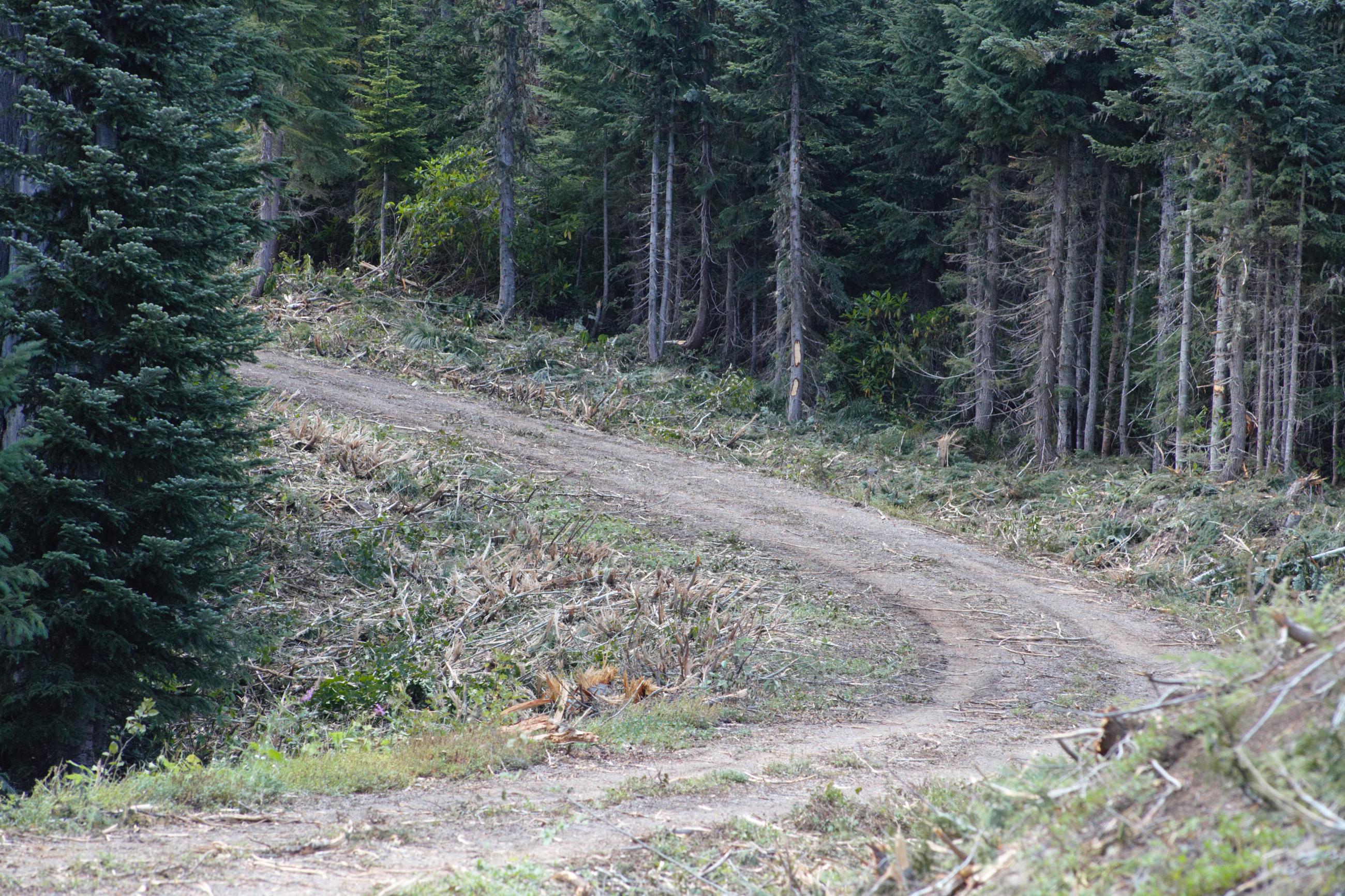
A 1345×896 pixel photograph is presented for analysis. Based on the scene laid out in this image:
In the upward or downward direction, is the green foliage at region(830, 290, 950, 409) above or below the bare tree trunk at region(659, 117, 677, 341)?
below

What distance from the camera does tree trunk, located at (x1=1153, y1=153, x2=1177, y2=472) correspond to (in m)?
19.5


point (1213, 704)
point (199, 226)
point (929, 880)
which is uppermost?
point (199, 226)

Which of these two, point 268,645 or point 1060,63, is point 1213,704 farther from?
point 1060,63

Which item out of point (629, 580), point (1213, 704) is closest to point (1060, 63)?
point (629, 580)

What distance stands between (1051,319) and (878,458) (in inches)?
208

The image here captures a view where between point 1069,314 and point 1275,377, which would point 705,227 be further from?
point 1275,377

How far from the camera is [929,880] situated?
3350 millimetres

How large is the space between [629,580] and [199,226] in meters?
5.71

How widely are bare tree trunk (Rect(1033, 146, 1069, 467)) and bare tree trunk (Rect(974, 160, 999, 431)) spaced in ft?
4.79

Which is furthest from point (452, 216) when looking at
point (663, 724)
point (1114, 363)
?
point (663, 724)

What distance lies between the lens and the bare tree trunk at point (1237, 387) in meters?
16.3

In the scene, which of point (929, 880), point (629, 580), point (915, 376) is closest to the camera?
point (929, 880)

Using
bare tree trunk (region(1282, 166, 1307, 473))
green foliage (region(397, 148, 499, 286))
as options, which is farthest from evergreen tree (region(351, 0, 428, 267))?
bare tree trunk (region(1282, 166, 1307, 473))

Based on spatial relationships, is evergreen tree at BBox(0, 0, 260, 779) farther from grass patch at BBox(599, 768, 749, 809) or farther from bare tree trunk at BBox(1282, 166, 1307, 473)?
bare tree trunk at BBox(1282, 166, 1307, 473)
